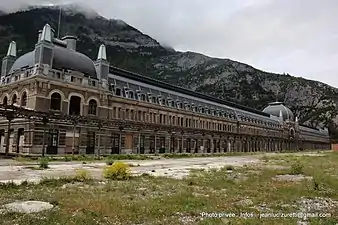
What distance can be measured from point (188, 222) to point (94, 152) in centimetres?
4219

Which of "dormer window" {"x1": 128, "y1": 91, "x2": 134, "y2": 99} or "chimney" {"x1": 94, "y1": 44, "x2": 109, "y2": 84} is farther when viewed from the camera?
"dormer window" {"x1": 128, "y1": 91, "x2": 134, "y2": 99}

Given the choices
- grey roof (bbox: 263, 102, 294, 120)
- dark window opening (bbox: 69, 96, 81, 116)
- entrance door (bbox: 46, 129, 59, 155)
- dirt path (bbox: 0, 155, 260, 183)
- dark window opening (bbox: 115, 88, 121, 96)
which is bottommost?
dirt path (bbox: 0, 155, 260, 183)

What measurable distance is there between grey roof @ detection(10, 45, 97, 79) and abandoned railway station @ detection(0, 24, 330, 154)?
146 mm

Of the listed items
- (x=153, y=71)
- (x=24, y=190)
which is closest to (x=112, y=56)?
(x=153, y=71)

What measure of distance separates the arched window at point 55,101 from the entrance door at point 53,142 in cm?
338

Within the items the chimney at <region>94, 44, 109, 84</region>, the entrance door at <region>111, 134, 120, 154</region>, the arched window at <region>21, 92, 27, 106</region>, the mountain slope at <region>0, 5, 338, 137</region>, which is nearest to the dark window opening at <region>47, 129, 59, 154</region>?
the arched window at <region>21, 92, 27, 106</region>

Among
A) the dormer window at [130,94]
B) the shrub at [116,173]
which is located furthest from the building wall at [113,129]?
the shrub at [116,173]

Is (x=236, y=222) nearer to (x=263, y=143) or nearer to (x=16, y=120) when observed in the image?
(x=16, y=120)

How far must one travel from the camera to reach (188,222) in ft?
26.6

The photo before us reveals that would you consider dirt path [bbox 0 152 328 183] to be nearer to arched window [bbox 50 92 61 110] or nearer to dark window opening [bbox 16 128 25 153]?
dark window opening [bbox 16 128 25 153]

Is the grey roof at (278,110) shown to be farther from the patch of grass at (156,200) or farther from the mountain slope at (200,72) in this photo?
the patch of grass at (156,200)

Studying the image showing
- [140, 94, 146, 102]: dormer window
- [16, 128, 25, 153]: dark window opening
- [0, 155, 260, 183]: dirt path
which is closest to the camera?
[0, 155, 260, 183]: dirt path

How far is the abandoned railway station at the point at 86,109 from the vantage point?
139ft

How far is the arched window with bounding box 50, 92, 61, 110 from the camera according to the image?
4447cm
